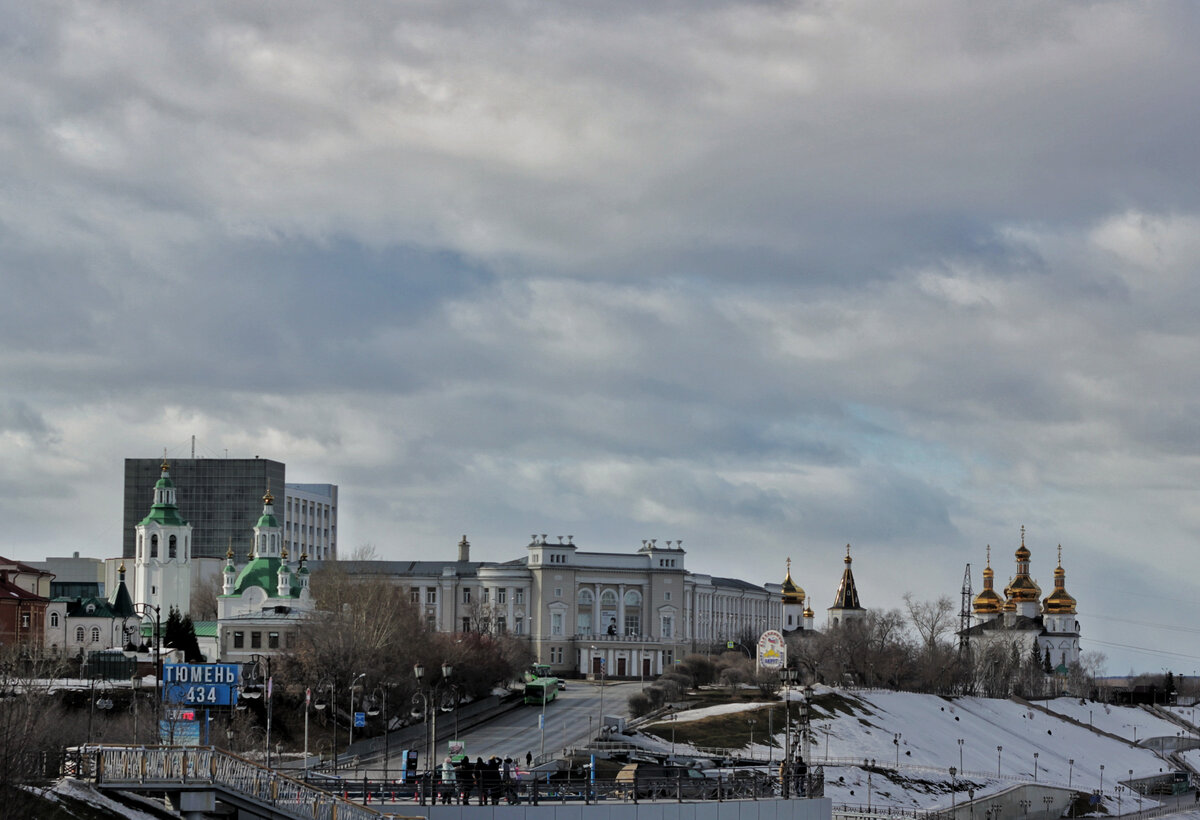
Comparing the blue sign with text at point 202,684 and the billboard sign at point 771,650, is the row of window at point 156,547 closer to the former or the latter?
the billboard sign at point 771,650

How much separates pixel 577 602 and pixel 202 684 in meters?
121

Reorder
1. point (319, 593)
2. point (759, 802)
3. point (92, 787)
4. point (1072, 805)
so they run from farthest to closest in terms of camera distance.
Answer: point (319, 593)
point (1072, 805)
point (759, 802)
point (92, 787)

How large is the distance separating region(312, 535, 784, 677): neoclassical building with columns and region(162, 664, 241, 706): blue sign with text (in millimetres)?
112009

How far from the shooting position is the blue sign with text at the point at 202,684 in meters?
53.1

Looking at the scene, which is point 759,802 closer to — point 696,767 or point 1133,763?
point 696,767

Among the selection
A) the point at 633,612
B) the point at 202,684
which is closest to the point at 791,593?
the point at 633,612

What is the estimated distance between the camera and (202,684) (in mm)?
54250

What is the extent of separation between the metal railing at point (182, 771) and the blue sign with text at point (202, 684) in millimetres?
14818

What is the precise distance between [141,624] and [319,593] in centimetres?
1491

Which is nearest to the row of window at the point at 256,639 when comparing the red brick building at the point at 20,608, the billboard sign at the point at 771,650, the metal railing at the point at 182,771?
the red brick building at the point at 20,608

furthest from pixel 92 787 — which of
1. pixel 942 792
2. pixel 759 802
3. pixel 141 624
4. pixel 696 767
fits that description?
pixel 141 624

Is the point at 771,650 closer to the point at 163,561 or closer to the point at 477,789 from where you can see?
the point at 163,561

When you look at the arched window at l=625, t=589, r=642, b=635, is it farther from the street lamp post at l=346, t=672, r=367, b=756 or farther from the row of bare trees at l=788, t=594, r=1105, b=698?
the street lamp post at l=346, t=672, r=367, b=756

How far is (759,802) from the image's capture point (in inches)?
1896
